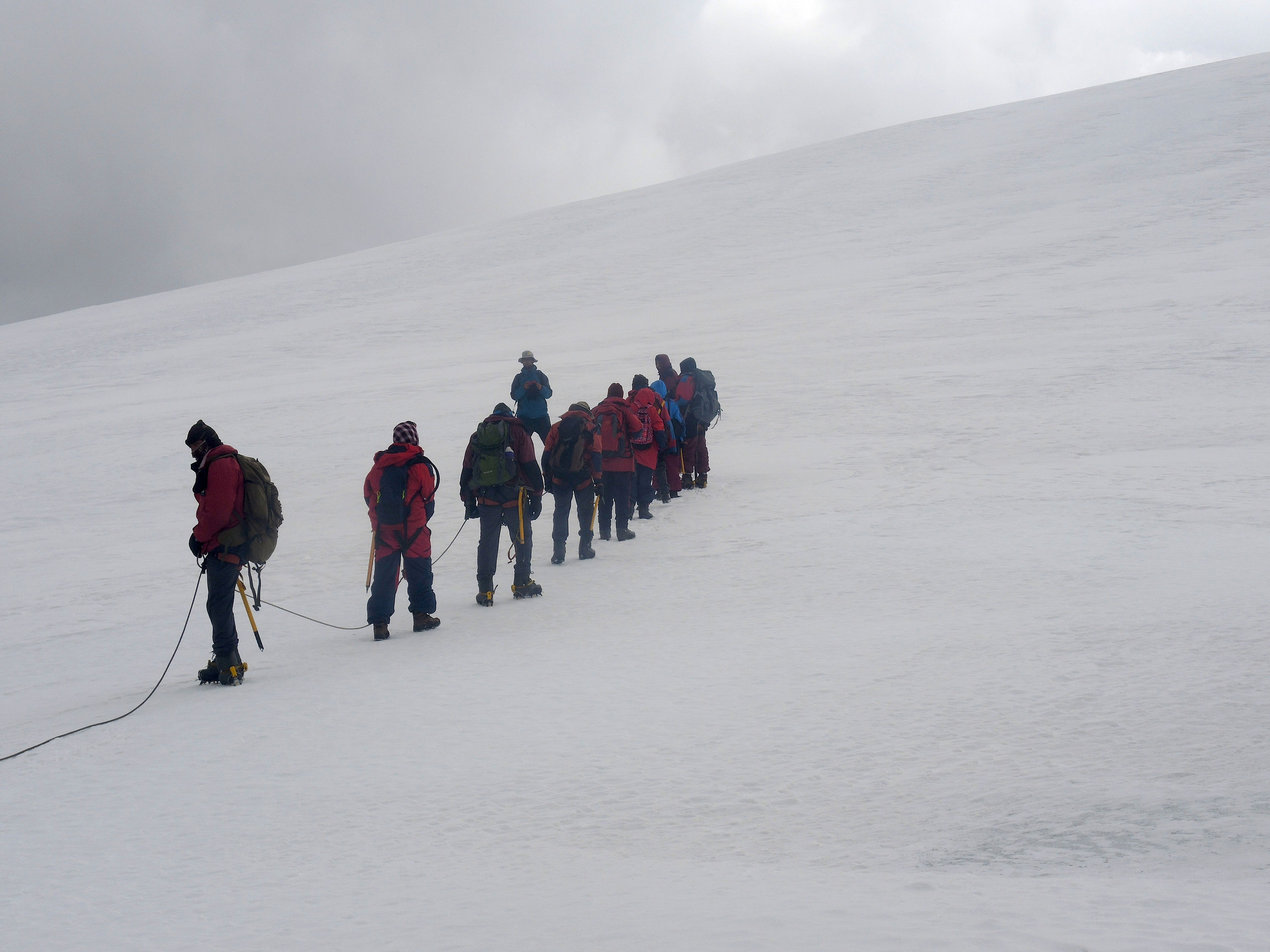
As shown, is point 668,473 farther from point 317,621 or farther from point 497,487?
point 317,621

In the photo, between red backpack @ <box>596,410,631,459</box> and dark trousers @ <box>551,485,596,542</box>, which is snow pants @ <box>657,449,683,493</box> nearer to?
red backpack @ <box>596,410,631,459</box>

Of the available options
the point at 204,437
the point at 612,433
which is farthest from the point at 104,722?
the point at 612,433

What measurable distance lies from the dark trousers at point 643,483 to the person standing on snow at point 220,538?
5.07 meters

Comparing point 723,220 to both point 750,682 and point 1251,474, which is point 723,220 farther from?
point 750,682

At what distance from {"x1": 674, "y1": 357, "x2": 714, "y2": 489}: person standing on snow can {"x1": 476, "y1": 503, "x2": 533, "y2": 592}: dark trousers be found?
4184 mm

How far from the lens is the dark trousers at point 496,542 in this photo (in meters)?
8.32

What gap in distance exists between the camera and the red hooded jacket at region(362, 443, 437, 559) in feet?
24.3

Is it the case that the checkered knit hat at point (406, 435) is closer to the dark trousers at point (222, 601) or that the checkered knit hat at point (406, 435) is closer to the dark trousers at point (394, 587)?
the dark trousers at point (394, 587)

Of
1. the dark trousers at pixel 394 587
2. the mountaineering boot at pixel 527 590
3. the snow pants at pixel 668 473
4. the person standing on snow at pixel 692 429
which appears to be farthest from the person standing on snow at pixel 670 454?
the dark trousers at pixel 394 587

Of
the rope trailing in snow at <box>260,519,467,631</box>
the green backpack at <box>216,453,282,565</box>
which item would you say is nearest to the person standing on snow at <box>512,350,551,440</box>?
the rope trailing in snow at <box>260,519,467,631</box>

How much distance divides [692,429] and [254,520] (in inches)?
258

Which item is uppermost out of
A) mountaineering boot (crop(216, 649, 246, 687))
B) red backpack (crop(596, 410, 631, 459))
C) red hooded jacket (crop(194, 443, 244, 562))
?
red backpack (crop(596, 410, 631, 459))

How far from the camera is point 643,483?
11.1 metres

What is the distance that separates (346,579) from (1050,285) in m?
16.2
